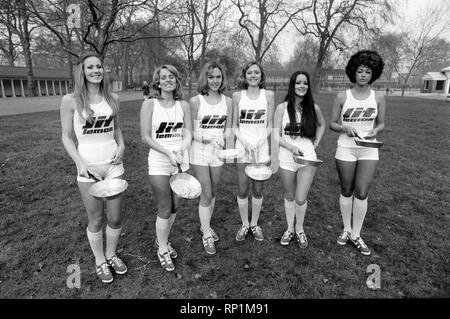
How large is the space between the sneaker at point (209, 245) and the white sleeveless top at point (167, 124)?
133 centimetres

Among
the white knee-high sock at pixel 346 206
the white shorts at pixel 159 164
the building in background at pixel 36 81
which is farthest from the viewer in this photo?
the building in background at pixel 36 81

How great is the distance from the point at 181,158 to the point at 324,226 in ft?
8.09

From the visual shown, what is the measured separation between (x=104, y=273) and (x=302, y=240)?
232 centimetres

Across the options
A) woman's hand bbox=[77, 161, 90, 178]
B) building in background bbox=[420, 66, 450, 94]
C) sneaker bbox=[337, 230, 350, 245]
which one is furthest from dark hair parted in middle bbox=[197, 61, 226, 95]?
building in background bbox=[420, 66, 450, 94]

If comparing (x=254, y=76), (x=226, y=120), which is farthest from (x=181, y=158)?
(x=254, y=76)

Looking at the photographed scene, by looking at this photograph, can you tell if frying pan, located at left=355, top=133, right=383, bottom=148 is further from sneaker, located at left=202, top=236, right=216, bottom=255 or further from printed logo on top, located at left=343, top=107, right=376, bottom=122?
sneaker, located at left=202, top=236, right=216, bottom=255

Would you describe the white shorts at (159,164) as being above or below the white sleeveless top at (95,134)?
below

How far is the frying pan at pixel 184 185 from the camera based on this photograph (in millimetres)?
2559

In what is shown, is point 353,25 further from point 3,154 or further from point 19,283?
point 19,283

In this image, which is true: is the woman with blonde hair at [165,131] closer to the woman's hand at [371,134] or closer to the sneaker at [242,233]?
the sneaker at [242,233]

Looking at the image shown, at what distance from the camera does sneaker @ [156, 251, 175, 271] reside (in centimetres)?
297

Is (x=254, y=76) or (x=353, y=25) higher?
(x=353, y=25)

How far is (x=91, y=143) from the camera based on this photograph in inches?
99.9

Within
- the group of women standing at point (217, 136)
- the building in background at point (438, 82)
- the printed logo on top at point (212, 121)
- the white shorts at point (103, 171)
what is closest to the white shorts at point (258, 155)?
the group of women standing at point (217, 136)
